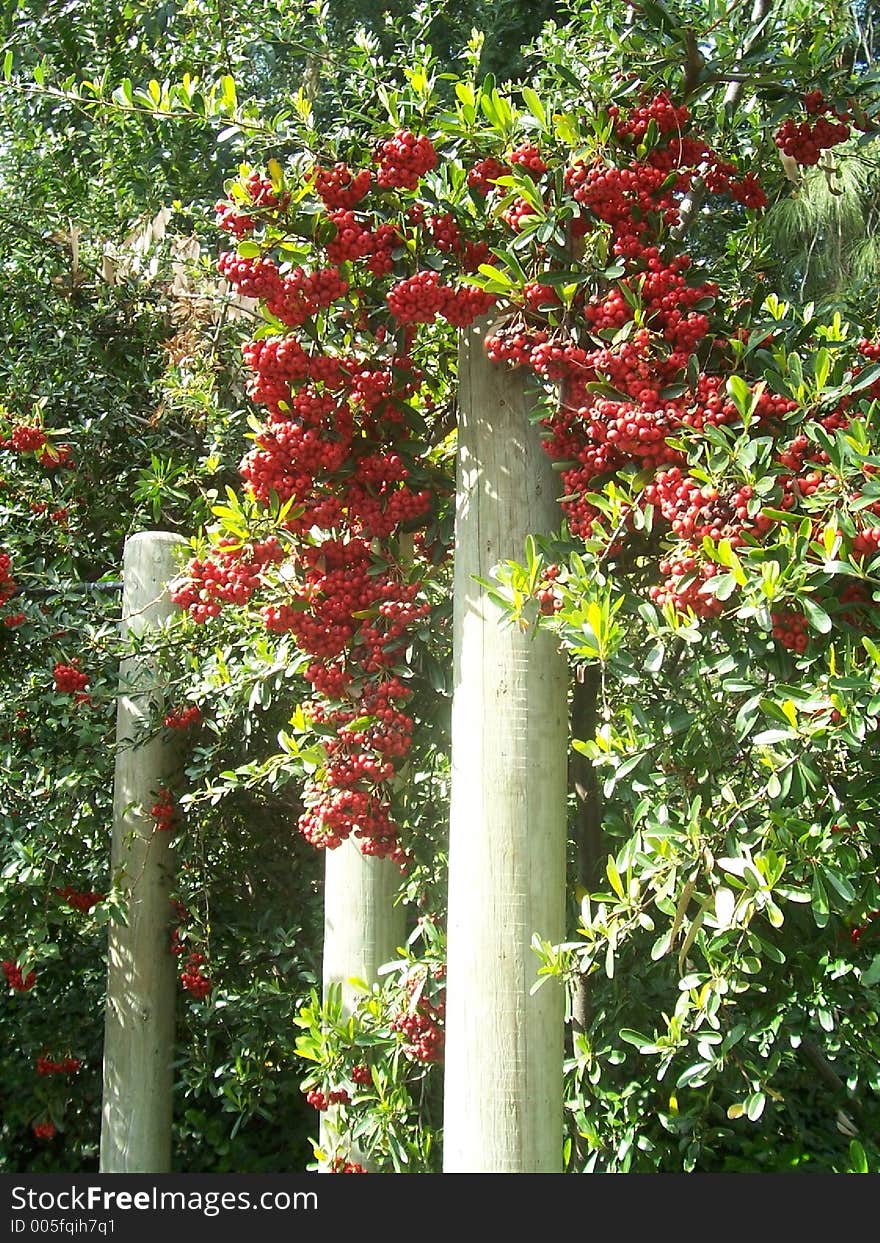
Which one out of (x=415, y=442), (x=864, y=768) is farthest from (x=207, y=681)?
(x=864, y=768)

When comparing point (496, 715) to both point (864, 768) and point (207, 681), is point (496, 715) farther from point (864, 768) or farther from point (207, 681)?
point (207, 681)

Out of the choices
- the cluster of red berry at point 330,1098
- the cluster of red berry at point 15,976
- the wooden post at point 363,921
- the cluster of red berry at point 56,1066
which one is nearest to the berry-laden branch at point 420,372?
the wooden post at point 363,921

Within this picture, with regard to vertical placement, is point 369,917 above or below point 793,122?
below

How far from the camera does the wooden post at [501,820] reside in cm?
143

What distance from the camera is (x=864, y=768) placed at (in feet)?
4.45

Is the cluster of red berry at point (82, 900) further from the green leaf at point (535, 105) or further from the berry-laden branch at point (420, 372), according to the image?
the green leaf at point (535, 105)

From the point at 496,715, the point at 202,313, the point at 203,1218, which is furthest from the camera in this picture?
the point at 202,313

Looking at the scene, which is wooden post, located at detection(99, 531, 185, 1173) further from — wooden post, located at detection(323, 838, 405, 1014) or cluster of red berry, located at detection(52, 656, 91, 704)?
wooden post, located at detection(323, 838, 405, 1014)

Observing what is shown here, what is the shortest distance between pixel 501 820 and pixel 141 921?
1.25 meters

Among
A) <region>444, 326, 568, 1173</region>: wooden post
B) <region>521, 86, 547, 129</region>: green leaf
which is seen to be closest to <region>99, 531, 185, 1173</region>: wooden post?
<region>444, 326, 568, 1173</region>: wooden post

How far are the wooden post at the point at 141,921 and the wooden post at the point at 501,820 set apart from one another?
1.06 meters

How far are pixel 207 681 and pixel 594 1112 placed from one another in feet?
3.30

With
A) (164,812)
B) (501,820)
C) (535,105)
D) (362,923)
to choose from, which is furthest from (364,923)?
(535,105)

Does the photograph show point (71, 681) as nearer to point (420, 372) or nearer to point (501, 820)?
point (420, 372)
